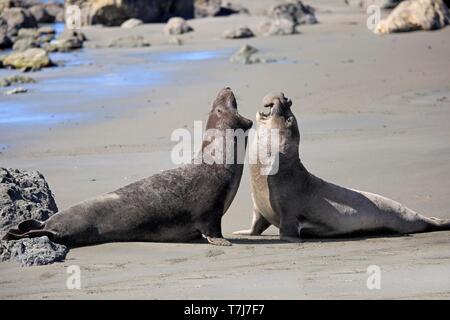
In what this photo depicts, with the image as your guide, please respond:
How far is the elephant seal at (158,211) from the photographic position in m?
7.20

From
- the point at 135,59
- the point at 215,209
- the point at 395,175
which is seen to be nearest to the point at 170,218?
the point at 215,209

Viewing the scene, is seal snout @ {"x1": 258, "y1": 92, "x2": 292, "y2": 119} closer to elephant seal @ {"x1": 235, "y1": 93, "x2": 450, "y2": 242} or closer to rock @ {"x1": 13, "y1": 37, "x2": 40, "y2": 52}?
elephant seal @ {"x1": 235, "y1": 93, "x2": 450, "y2": 242}

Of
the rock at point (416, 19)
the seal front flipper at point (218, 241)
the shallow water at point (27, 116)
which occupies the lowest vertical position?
the shallow water at point (27, 116)

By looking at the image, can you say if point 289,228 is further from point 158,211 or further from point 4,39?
point 4,39

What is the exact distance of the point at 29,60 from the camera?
71.5 feet

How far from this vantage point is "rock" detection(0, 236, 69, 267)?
21.9 feet

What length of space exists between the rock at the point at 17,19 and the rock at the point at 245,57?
12456 mm

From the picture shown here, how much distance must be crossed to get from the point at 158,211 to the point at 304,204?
1.25 metres

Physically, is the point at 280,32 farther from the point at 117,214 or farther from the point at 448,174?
the point at 117,214

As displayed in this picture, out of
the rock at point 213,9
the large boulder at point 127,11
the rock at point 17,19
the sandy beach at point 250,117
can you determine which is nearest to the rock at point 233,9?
the rock at point 213,9

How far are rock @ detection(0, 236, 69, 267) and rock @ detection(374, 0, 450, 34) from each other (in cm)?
1752

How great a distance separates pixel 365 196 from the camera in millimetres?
8219

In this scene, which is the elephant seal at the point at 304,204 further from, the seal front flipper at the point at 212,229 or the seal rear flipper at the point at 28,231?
the seal rear flipper at the point at 28,231

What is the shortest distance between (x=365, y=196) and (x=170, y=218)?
1701 mm
